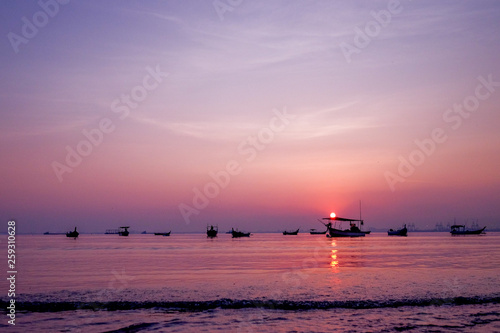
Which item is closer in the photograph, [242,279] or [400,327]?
[400,327]

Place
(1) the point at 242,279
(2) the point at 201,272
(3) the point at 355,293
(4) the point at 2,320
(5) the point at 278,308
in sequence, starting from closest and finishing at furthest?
(4) the point at 2,320 < (5) the point at 278,308 < (3) the point at 355,293 < (1) the point at 242,279 < (2) the point at 201,272

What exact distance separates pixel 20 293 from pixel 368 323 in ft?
62.6

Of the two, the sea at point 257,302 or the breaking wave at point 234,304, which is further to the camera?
the breaking wave at point 234,304

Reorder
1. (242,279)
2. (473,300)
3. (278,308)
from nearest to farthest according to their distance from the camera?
(278,308), (473,300), (242,279)

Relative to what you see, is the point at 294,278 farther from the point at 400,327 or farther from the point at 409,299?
the point at 400,327

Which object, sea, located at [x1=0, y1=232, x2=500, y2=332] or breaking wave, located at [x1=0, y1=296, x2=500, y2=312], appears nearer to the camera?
sea, located at [x1=0, y1=232, x2=500, y2=332]

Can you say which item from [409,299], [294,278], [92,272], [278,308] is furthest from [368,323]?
[92,272]

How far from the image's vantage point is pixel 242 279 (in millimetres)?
30422

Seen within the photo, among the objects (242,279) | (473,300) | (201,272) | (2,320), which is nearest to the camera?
(2,320)

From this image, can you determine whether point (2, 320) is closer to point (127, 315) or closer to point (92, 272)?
point (127, 315)

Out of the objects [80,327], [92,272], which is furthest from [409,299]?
[92,272]

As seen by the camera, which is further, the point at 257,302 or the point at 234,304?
the point at 257,302

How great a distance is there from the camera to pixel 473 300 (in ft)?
71.5

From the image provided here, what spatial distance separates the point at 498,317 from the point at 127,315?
51.8 feet
